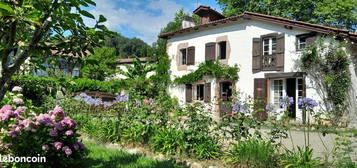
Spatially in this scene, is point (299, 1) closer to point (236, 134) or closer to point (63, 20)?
point (236, 134)

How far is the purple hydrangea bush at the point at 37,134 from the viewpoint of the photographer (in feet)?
10.9

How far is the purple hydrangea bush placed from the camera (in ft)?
10.9

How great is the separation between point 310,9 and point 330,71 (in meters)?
12.9

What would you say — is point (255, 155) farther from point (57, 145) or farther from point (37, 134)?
point (37, 134)

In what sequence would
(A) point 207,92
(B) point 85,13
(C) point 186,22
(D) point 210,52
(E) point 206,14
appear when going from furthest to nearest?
(C) point 186,22 < (E) point 206,14 < (D) point 210,52 < (A) point 207,92 < (B) point 85,13

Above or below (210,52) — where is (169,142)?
below

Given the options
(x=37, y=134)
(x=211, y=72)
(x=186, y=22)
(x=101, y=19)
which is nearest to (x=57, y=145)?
(x=37, y=134)

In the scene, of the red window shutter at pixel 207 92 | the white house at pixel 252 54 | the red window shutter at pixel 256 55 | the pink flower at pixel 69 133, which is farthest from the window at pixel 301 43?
the pink flower at pixel 69 133

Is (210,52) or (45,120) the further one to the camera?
(210,52)

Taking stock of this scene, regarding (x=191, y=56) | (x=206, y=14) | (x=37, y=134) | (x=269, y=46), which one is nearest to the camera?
(x=37, y=134)

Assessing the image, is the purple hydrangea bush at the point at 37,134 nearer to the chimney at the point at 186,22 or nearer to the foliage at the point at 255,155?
the foliage at the point at 255,155

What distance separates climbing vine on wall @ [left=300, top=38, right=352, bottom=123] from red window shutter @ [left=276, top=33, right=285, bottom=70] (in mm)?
1059

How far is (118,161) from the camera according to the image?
14.5 feet

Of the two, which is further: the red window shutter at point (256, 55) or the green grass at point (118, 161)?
the red window shutter at point (256, 55)
